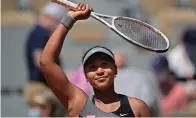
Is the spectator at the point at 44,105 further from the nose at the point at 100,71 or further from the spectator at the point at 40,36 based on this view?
the nose at the point at 100,71

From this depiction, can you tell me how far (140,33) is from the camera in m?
5.50

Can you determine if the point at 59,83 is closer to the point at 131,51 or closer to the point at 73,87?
the point at 73,87

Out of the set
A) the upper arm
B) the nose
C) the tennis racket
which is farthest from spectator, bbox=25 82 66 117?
the nose

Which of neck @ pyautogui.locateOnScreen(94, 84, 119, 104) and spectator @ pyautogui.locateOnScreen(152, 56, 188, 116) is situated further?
spectator @ pyautogui.locateOnScreen(152, 56, 188, 116)

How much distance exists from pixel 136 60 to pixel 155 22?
57.5 inches

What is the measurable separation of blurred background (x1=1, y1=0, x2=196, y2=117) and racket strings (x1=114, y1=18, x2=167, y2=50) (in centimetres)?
226

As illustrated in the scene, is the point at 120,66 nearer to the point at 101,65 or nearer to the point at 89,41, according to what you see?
the point at 101,65

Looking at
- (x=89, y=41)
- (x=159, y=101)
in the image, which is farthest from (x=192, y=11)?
(x=159, y=101)

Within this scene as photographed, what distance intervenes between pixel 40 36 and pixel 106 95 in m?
4.68

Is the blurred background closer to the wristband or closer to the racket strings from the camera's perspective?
the racket strings

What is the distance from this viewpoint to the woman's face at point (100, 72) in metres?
5.20

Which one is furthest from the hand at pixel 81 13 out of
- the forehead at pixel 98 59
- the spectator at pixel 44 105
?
the spectator at pixel 44 105

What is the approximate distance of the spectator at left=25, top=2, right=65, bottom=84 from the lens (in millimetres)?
9859

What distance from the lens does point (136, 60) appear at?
12031mm
